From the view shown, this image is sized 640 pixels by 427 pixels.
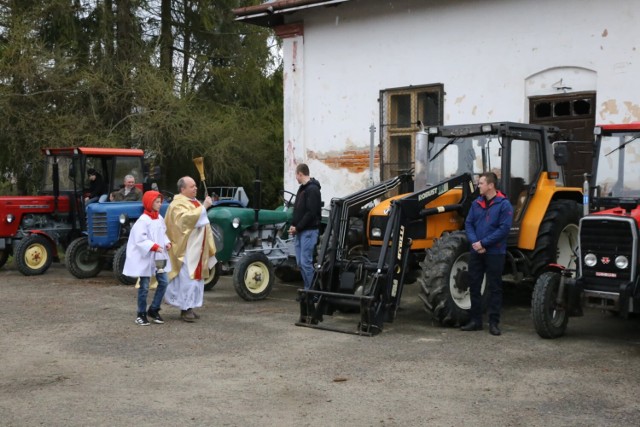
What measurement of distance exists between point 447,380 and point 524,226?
3.56 metres

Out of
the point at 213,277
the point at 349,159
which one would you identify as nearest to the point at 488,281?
the point at 213,277

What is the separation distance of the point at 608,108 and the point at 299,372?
710 cm

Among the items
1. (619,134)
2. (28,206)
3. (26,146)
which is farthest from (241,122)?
(619,134)

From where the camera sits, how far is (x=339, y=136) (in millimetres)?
15281

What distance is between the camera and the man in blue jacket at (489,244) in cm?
865

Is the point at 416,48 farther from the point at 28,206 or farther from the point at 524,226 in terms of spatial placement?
the point at 28,206

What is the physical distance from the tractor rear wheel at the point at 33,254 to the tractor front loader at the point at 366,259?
6494 millimetres

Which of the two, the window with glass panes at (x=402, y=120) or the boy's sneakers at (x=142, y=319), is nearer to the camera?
the boy's sneakers at (x=142, y=319)

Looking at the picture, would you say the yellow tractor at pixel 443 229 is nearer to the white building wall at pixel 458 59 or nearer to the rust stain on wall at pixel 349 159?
the white building wall at pixel 458 59

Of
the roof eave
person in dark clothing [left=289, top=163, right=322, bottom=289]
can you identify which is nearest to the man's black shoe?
person in dark clothing [left=289, top=163, right=322, bottom=289]

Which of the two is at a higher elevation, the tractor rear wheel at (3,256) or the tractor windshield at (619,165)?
the tractor windshield at (619,165)

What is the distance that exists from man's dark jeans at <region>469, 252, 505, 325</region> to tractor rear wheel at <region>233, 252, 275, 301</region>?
3.31m

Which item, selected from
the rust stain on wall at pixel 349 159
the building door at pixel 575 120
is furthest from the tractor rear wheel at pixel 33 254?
the building door at pixel 575 120

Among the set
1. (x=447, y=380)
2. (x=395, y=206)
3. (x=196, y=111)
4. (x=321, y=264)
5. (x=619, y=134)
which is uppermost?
(x=196, y=111)
